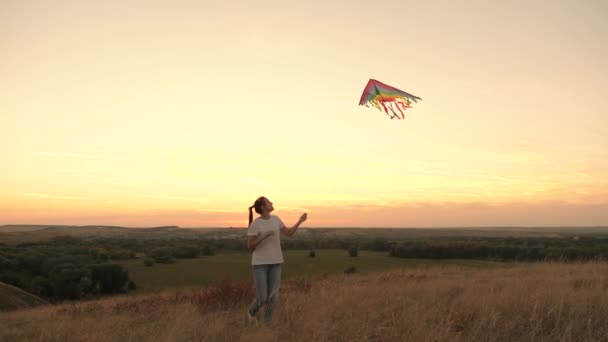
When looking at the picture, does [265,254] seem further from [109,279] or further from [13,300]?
[109,279]

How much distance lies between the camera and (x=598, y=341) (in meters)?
5.34

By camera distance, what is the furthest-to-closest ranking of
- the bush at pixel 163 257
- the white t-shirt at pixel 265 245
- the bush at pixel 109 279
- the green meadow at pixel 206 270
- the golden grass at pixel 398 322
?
the bush at pixel 163 257 < the green meadow at pixel 206 270 < the bush at pixel 109 279 < the white t-shirt at pixel 265 245 < the golden grass at pixel 398 322

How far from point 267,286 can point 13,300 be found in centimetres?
1732

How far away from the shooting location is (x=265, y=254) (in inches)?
263

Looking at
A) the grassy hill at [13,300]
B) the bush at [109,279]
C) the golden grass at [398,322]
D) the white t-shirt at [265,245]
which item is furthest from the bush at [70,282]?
the white t-shirt at [265,245]

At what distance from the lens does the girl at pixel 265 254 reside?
6.66 m

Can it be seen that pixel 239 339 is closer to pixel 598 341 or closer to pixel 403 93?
pixel 598 341

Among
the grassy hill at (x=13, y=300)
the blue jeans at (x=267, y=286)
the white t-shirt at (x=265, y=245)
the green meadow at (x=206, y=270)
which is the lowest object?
the green meadow at (x=206, y=270)

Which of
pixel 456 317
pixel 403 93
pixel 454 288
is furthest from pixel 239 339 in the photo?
pixel 403 93

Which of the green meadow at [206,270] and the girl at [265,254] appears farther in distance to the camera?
the green meadow at [206,270]

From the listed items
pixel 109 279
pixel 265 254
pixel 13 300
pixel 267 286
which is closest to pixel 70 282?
pixel 109 279

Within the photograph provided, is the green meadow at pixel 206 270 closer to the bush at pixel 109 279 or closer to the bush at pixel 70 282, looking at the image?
the bush at pixel 109 279

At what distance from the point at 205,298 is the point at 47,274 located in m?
36.9

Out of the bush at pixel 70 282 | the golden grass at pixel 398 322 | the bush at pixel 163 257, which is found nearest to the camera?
the golden grass at pixel 398 322
